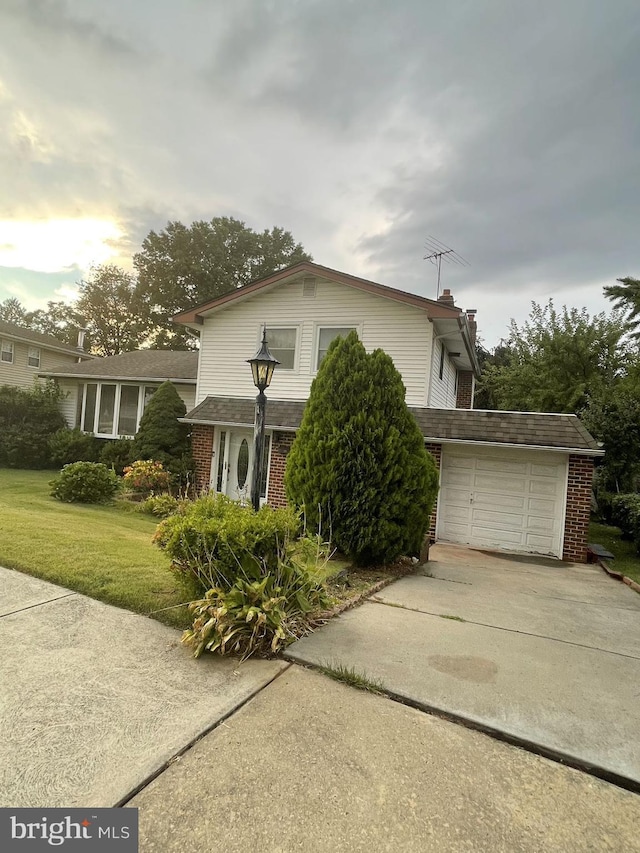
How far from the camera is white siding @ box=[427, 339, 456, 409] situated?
11.1 metres

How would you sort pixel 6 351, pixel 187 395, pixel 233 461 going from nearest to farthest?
pixel 233 461, pixel 187 395, pixel 6 351

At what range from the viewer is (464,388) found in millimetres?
16453

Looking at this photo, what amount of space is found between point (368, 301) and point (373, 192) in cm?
272

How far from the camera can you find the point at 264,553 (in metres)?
4.08

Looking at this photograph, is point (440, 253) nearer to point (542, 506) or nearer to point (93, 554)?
point (542, 506)

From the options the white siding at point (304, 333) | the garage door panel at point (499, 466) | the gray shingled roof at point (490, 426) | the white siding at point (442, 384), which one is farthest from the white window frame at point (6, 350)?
the garage door panel at point (499, 466)

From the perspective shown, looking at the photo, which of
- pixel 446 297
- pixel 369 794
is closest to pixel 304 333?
pixel 446 297

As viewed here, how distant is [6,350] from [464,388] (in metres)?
21.2

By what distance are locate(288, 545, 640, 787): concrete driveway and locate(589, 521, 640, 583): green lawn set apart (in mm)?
2414

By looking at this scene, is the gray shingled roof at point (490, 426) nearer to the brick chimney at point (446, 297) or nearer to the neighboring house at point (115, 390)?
the brick chimney at point (446, 297)

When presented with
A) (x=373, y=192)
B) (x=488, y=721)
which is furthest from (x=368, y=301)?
(x=488, y=721)

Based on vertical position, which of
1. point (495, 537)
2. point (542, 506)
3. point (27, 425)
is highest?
point (27, 425)

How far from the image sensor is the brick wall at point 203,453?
40.0 ft

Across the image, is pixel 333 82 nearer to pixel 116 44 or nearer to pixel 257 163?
pixel 257 163
